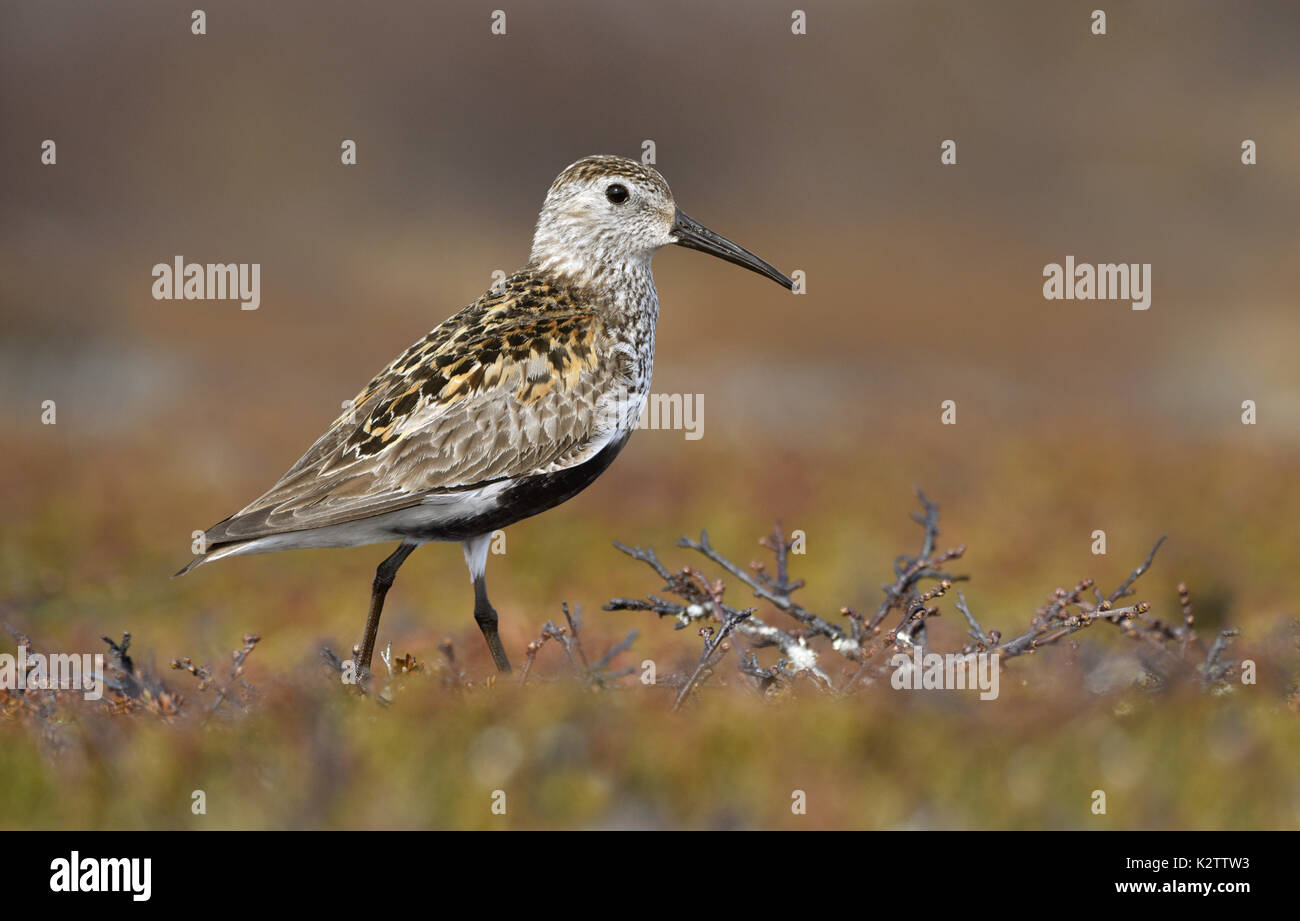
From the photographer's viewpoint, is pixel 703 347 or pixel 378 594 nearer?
pixel 378 594

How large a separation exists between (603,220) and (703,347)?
2066 centimetres

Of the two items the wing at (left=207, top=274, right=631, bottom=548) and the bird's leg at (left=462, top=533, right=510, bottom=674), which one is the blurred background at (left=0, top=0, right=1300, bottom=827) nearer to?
the bird's leg at (left=462, top=533, right=510, bottom=674)


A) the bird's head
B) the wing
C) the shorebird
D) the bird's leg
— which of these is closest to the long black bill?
the bird's head

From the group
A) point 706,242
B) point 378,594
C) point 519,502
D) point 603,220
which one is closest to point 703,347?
point 706,242

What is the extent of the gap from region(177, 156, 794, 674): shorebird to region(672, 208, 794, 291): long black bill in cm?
47

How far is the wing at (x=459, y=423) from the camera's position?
647 centimetres

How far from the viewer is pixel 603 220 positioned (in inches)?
306

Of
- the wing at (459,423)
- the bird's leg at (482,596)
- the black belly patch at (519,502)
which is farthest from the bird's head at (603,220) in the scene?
the bird's leg at (482,596)

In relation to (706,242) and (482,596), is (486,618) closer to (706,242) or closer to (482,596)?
(482,596)

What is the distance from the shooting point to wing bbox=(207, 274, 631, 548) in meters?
6.47

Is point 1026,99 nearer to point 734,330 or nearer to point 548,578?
point 734,330

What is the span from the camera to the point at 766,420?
67.6 ft

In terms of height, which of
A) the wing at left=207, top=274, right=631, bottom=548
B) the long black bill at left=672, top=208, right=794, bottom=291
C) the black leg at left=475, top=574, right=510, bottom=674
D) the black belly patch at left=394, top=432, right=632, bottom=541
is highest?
the long black bill at left=672, top=208, right=794, bottom=291

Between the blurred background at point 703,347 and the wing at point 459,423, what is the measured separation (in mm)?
969
